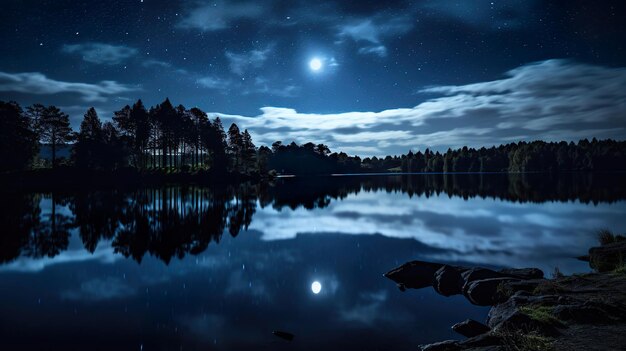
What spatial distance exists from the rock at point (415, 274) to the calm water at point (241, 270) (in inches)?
28.5

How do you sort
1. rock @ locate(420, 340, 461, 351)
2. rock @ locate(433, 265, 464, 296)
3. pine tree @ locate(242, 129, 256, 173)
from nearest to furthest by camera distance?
rock @ locate(420, 340, 461, 351)
rock @ locate(433, 265, 464, 296)
pine tree @ locate(242, 129, 256, 173)

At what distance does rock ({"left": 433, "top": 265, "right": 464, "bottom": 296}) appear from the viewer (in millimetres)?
15020

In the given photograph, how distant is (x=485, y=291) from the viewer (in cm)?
1391

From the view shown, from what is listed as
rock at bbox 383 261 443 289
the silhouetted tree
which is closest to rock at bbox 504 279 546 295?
rock at bbox 383 261 443 289

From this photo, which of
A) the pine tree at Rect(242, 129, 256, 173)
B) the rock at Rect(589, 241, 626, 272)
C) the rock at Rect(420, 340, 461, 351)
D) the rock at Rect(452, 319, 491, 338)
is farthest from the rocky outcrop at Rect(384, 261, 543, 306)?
the pine tree at Rect(242, 129, 256, 173)

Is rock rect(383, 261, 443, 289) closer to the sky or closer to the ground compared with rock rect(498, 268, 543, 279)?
closer to the ground

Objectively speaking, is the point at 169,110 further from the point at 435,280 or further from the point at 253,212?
the point at 435,280

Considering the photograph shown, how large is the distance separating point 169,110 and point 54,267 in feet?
303

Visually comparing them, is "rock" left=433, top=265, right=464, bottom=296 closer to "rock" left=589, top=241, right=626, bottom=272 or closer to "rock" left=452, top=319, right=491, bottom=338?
"rock" left=452, top=319, right=491, bottom=338

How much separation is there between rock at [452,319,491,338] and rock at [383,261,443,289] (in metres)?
4.50

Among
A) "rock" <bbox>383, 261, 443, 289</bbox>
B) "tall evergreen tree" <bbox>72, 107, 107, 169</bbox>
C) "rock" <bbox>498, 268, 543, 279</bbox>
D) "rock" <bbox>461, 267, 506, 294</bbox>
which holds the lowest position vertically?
"rock" <bbox>383, 261, 443, 289</bbox>

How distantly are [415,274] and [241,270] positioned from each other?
9452 millimetres

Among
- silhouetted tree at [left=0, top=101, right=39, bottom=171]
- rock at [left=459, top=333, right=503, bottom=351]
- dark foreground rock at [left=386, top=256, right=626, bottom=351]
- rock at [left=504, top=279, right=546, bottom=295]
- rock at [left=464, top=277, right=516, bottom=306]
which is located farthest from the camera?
→ silhouetted tree at [left=0, top=101, right=39, bottom=171]

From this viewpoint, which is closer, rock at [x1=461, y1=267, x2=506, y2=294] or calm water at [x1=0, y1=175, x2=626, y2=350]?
calm water at [x1=0, y1=175, x2=626, y2=350]
